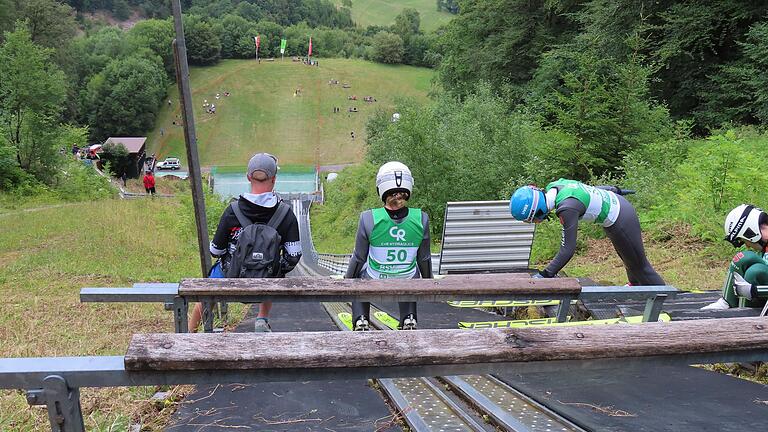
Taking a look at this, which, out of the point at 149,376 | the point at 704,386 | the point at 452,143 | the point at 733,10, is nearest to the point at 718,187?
the point at 704,386

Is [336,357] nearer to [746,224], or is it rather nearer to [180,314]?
[180,314]

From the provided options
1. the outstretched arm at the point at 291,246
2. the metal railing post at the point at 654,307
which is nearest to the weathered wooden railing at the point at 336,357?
the metal railing post at the point at 654,307

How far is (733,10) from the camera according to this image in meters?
22.5

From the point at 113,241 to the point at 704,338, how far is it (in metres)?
16.8

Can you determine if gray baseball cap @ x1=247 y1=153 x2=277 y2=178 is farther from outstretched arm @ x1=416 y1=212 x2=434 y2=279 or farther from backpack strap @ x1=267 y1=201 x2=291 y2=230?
outstretched arm @ x1=416 y1=212 x2=434 y2=279

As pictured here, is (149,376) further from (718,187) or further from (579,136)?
(579,136)

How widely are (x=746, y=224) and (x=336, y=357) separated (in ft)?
15.1

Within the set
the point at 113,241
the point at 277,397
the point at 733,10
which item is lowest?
the point at 113,241

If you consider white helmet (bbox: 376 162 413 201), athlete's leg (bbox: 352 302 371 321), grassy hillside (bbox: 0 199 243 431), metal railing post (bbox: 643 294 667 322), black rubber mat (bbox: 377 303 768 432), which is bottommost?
grassy hillside (bbox: 0 199 243 431)

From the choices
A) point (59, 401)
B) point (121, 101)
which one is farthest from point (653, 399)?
point (121, 101)

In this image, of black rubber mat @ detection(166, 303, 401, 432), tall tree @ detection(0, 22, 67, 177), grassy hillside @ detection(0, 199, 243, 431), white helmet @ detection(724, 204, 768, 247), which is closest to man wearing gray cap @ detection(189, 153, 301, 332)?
black rubber mat @ detection(166, 303, 401, 432)

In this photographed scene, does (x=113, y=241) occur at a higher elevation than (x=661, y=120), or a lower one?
lower

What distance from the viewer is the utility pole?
281 inches

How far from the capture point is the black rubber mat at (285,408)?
370cm
